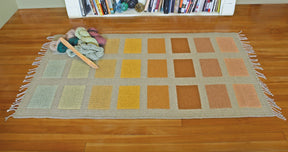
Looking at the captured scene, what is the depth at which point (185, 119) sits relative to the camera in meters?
1.58

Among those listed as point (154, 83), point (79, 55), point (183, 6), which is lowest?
point (154, 83)

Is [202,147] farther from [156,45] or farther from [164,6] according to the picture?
[164,6]

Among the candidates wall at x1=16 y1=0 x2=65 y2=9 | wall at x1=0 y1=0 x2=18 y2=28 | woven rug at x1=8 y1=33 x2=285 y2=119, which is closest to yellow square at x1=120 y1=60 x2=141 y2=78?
woven rug at x1=8 y1=33 x2=285 y2=119

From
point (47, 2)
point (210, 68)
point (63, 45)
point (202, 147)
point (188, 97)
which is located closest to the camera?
point (202, 147)

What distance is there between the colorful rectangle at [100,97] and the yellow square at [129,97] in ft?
0.26


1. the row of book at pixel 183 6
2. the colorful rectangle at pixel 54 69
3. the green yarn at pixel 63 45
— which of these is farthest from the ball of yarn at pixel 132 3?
the colorful rectangle at pixel 54 69

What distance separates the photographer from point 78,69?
196cm

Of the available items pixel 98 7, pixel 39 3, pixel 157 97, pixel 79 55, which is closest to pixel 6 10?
pixel 39 3

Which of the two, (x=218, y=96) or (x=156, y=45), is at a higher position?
(x=156, y=45)

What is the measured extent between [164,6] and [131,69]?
3.21 feet

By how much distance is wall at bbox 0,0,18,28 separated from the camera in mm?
2545

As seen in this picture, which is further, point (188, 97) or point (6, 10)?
point (6, 10)

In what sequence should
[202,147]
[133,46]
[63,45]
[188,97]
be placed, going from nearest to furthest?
[202,147] → [188,97] → [63,45] → [133,46]

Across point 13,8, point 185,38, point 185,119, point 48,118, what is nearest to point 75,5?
point 13,8
